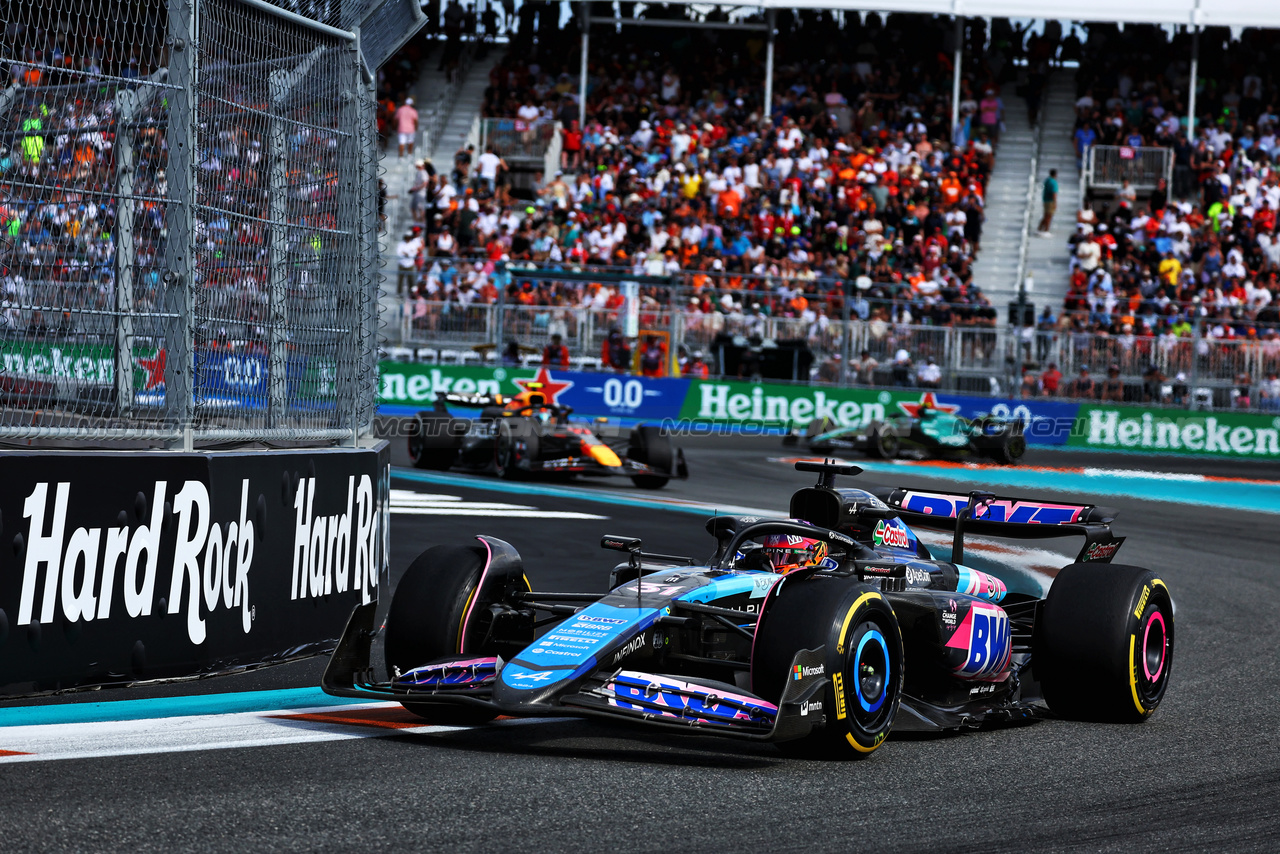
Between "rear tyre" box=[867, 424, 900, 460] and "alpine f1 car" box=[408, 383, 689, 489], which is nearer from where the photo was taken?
"alpine f1 car" box=[408, 383, 689, 489]

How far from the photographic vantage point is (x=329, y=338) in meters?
7.29

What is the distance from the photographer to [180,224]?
20.3 ft

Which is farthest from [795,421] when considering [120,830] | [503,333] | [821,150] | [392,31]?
[120,830]

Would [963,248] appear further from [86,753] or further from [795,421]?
[86,753]

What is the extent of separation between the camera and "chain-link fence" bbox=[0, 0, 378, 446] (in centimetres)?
571

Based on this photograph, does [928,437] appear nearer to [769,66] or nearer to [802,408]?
[802,408]

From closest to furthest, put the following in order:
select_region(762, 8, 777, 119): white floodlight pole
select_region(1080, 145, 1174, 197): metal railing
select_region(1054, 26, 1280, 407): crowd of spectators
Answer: select_region(1054, 26, 1280, 407): crowd of spectators
select_region(1080, 145, 1174, 197): metal railing
select_region(762, 8, 777, 119): white floodlight pole

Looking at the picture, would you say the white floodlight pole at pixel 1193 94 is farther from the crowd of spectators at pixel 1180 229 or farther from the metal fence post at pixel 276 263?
the metal fence post at pixel 276 263

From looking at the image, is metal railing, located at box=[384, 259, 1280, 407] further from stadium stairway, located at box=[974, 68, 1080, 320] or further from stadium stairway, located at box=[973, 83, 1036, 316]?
stadium stairway, located at box=[973, 83, 1036, 316]

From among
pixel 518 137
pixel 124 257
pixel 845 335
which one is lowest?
pixel 845 335

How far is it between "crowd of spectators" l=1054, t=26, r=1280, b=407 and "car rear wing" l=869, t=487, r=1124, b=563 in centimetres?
1750

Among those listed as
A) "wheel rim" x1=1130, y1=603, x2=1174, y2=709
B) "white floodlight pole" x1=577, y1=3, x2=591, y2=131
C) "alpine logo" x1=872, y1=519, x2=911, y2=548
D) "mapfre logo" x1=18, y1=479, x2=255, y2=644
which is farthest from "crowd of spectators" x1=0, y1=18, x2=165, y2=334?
"white floodlight pole" x1=577, y1=3, x2=591, y2=131

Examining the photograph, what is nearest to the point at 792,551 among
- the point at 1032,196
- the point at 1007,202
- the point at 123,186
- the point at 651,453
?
the point at 123,186

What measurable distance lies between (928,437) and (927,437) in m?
0.02
